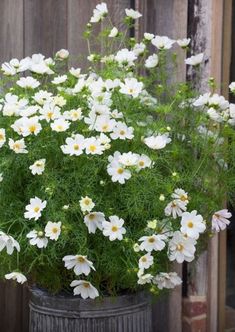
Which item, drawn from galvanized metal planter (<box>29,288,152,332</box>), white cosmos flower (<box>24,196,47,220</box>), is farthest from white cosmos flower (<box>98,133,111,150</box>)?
galvanized metal planter (<box>29,288,152,332</box>)

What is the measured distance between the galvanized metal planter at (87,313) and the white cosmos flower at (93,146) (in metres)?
0.44

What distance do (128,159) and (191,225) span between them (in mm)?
245

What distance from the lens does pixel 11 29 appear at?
259cm

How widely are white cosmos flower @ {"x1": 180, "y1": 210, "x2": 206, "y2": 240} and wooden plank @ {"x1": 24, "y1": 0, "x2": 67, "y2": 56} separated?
3.59 ft

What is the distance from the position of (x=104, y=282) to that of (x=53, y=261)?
0.18m

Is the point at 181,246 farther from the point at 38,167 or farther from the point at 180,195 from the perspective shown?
the point at 38,167

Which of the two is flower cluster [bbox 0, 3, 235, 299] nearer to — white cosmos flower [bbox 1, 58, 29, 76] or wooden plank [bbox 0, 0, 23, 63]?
white cosmos flower [bbox 1, 58, 29, 76]

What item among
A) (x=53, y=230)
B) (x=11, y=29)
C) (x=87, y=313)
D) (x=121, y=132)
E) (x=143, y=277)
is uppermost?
(x=11, y=29)

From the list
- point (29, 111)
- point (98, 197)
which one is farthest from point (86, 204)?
point (29, 111)

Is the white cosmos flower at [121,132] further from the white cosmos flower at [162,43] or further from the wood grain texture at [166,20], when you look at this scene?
the wood grain texture at [166,20]

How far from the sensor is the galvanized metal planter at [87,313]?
6.33 feet

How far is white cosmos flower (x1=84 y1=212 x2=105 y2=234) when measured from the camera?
1.78 meters

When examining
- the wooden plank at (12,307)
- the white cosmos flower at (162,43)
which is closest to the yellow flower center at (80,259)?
the white cosmos flower at (162,43)

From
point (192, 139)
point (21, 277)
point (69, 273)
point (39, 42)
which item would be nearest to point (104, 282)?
point (69, 273)
